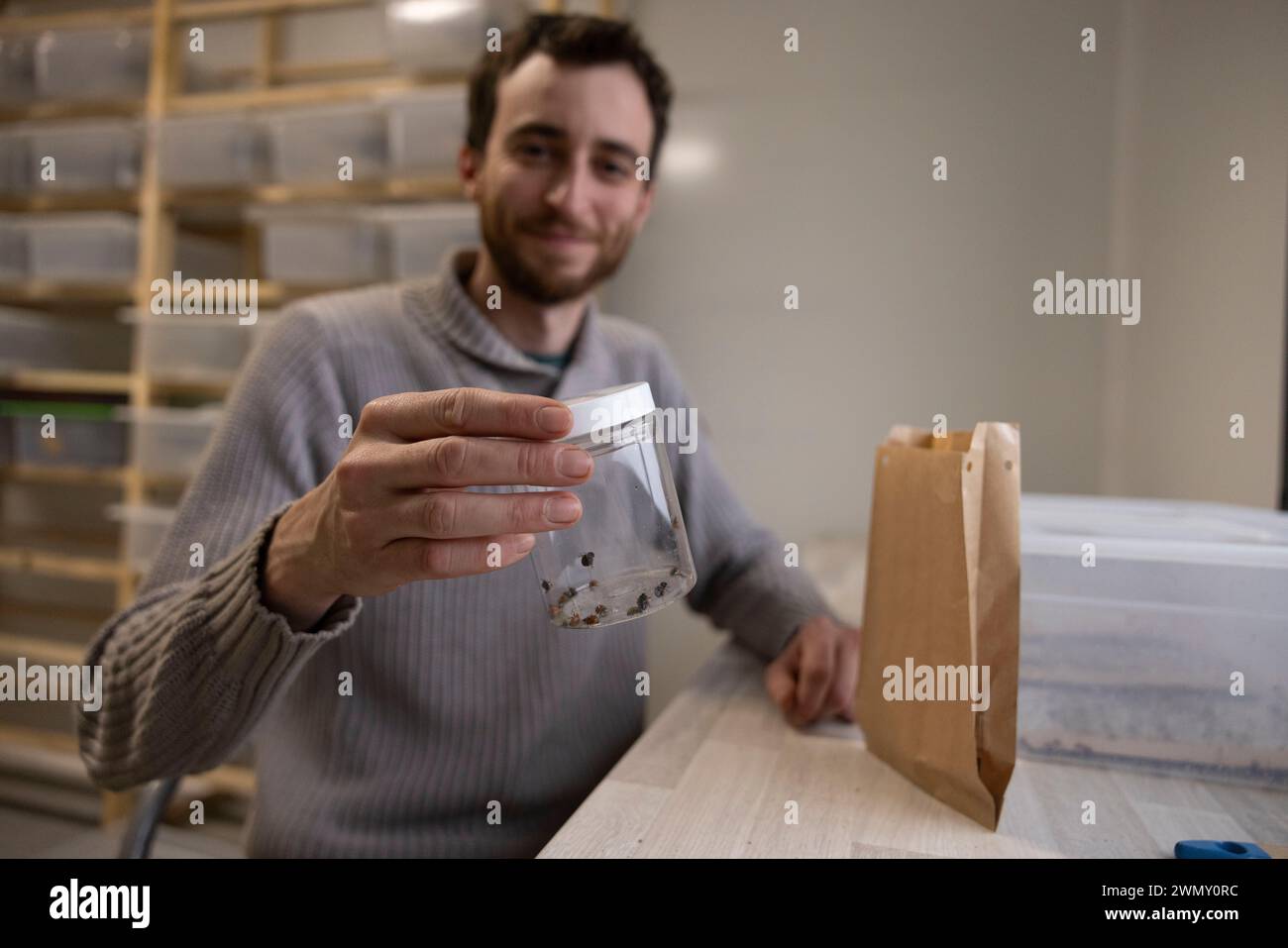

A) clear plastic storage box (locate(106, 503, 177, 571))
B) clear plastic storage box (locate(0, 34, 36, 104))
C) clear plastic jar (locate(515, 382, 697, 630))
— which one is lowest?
clear plastic storage box (locate(106, 503, 177, 571))

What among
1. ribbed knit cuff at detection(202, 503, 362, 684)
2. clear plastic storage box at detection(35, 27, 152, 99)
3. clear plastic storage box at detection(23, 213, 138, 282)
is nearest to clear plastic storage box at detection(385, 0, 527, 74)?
clear plastic storage box at detection(35, 27, 152, 99)

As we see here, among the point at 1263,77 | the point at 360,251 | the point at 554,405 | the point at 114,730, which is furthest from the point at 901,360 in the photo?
the point at 360,251

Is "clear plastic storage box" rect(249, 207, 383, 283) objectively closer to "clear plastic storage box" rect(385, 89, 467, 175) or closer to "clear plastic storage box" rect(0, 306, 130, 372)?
"clear plastic storage box" rect(385, 89, 467, 175)

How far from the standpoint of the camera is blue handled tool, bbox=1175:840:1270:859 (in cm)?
40

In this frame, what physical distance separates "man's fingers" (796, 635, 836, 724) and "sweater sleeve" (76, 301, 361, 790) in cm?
38

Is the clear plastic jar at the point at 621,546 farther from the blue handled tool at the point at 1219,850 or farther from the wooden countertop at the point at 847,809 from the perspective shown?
the blue handled tool at the point at 1219,850

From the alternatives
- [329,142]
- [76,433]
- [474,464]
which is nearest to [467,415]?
[474,464]

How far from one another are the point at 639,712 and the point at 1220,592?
62 centimetres

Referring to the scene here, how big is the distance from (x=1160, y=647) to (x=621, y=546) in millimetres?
394

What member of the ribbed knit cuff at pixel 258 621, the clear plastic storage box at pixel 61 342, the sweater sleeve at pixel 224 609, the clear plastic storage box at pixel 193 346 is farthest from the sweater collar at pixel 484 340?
the clear plastic storage box at pixel 61 342

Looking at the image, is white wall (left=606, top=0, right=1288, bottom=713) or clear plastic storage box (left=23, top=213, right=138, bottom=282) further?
clear plastic storage box (left=23, top=213, right=138, bottom=282)

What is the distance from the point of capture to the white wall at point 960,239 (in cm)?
59

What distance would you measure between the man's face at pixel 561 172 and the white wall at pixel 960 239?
0.56 ft
